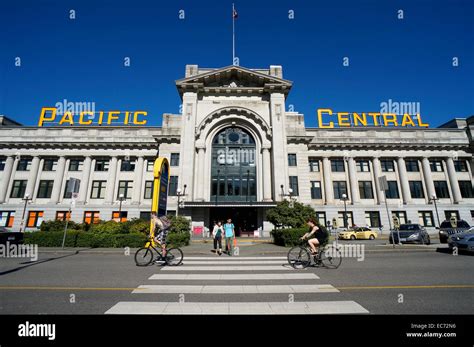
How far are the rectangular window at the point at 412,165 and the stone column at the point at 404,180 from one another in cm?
131

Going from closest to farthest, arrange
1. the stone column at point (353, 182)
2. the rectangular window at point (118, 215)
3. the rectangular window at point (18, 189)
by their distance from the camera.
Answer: the rectangular window at point (118, 215)
the rectangular window at point (18, 189)
the stone column at point (353, 182)

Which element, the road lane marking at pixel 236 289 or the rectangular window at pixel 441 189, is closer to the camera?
the road lane marking at pixel 236 289

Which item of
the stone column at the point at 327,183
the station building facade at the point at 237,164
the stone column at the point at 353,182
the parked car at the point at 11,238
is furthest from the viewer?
the stone column at the point at 327,183

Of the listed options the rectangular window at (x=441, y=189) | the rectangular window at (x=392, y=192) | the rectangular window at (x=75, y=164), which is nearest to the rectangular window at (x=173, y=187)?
the rectangular window at (x=75, y=164)

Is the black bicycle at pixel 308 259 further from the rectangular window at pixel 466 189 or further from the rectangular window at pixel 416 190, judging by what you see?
the rectangular window at pixel 466 189

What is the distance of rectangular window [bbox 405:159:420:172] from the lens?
35.2 meters

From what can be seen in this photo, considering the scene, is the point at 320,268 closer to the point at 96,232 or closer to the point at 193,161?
the point at 96,232

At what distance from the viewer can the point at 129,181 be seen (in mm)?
33812

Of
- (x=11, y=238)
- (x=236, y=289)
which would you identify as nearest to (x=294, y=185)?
(x=236, y=289)

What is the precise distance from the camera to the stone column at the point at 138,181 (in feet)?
106

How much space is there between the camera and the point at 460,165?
3512 centimetres

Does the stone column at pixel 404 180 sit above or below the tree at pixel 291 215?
above

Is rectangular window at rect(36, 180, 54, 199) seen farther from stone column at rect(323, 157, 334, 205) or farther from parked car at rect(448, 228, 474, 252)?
parked car at rect(448, 228, 474, 252)
